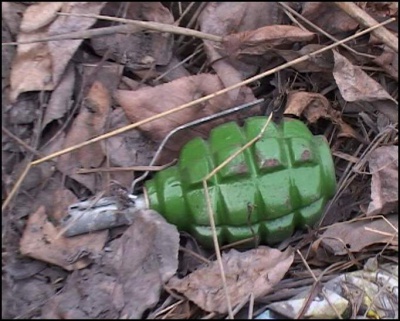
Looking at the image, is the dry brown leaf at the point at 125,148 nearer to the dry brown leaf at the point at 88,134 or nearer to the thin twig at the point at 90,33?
the dry brown leaf at the point at 88,134

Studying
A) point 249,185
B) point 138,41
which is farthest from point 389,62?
point 138,41

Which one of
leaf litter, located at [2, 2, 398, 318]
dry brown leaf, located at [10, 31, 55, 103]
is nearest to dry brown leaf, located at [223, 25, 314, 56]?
leaf litter, located at [2, 2, 398, 318]

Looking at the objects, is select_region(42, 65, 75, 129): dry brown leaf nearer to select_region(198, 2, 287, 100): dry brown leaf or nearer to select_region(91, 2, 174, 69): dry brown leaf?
select_region(91, 2, 174, 69): dry brown leaf

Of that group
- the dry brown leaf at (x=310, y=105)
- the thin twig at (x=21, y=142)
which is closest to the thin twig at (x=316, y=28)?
the dry brown leaf at (x=310, y=105)

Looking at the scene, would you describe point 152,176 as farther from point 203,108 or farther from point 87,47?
point 87,47

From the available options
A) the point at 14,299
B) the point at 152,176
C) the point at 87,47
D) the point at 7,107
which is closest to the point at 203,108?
the point at 152,176

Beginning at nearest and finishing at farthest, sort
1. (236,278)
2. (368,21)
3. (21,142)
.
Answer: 1. (236,278)
2. (21,142)
3. (368,21)

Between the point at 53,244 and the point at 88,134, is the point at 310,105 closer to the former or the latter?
the point at 88,134
